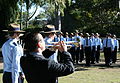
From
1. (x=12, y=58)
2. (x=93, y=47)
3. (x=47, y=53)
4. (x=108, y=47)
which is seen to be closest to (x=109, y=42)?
(x=108, y=47)

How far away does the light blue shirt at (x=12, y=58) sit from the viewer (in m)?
5.66

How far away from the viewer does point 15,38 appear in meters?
5.83

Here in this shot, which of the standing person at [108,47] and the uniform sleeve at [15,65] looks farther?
the standing person at [108,47]

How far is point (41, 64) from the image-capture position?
3.77m

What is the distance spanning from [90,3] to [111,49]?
73.8 ft

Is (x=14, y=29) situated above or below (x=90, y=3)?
below

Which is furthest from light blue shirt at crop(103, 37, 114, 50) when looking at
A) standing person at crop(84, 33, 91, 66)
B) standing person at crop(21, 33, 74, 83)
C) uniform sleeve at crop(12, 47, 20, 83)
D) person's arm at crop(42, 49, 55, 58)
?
standing person at crop(21, 33, 74, 83)

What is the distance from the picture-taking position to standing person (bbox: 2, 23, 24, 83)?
565cm

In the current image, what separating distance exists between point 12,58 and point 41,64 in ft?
6.72

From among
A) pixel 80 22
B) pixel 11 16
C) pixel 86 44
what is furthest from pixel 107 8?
pixel 86 44

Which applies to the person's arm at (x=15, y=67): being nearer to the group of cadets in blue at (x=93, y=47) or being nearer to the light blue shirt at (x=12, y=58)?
the light blue shirt at (x=12, y=58)

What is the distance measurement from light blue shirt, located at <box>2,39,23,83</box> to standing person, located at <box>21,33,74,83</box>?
5.86 feet

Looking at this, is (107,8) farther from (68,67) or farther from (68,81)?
(68,67)

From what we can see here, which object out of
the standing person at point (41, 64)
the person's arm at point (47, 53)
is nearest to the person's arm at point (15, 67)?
the person's arm at point (47, 53)
